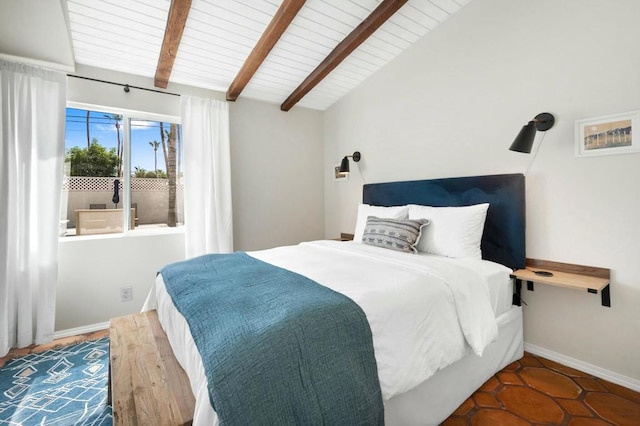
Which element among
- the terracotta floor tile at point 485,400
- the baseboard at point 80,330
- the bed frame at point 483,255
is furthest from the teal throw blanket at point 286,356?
the baseboard at point 80,330

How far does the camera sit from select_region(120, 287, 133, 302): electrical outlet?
2.77 m

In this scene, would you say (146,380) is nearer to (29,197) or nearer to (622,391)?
(29,197)

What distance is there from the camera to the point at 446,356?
1.37 m

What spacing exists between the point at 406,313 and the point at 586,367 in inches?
64.2

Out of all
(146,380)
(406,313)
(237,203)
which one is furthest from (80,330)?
(406,313)

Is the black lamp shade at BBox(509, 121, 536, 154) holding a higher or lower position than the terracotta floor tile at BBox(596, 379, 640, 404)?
higher

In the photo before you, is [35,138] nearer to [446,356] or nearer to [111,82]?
[111,82]

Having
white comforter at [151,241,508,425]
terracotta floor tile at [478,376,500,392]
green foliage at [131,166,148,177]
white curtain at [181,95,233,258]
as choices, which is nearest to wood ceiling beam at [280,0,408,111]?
white curtain at [181,95,233,258]

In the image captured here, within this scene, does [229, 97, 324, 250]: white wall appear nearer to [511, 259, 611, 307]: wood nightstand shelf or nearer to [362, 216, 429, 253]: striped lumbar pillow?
[362, 216, 429, 253]: striped lumbar pillow

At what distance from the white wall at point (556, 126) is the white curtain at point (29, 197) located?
3.26 meters

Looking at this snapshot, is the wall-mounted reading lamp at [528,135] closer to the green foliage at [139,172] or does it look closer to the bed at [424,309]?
the bed at [424,309]

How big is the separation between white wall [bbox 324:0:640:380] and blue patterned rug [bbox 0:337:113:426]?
298 centimetres

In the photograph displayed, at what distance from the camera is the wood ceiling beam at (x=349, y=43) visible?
2.35 meters

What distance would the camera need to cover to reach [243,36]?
2580 millimetres
